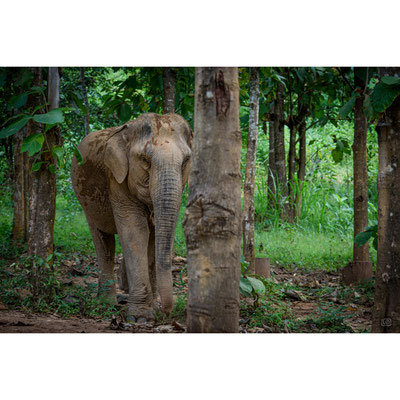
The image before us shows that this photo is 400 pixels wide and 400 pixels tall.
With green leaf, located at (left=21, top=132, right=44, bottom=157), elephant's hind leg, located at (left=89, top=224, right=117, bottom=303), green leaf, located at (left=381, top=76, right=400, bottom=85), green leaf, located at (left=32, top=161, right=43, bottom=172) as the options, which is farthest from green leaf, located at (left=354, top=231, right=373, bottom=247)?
green leaf, located at (left=32, top=161, right=43, bottom=172)

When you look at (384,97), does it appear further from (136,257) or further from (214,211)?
(136,257)

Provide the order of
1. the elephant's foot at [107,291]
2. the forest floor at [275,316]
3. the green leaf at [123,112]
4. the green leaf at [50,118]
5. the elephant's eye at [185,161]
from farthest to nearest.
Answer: the green leaf at [123,112] → the elephant's foot at [107,291] → the elephant's eye at [185,161] → the green leaf at [50,118] → the forest floor at [275,316]

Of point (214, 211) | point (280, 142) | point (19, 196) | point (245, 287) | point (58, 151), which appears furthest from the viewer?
point (280, 142)

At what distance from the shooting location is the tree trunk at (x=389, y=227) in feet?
9.29

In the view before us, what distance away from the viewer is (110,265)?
445 cm

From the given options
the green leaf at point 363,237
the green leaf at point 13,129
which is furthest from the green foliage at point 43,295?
the green leaf at point 363,237

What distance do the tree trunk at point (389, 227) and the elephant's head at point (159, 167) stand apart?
48.3 inches

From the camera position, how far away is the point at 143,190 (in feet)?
12.5

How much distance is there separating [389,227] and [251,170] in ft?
5.46

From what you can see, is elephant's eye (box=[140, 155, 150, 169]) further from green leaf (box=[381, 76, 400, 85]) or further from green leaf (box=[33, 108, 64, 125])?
green leaf (box=[381, 76, 400, 85])

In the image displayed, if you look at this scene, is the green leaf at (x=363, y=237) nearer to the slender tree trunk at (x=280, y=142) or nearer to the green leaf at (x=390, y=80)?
the green leaf at (x=390, y=80)

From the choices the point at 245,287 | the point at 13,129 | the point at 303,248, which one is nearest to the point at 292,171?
the point at 303,248
